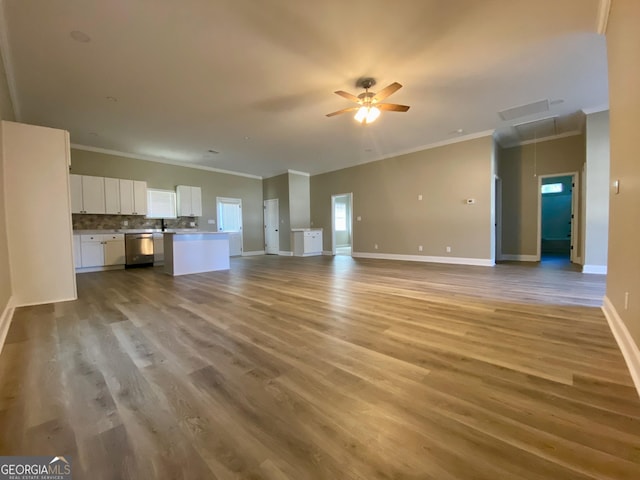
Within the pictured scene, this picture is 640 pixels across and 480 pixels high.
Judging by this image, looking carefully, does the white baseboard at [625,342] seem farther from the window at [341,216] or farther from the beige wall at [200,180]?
the window at [341,216]

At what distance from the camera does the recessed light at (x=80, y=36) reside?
102 inches

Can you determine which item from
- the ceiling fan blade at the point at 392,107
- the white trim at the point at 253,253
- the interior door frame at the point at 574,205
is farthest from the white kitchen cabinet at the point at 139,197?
the interior door frame at the point at 574,205

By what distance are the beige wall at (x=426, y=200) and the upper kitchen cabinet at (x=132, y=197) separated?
5.31 m

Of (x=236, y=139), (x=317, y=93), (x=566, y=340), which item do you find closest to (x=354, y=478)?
(x=566, y=340)

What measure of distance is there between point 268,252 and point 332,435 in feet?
28.9

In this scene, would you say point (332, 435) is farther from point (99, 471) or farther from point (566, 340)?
point (566, 340)

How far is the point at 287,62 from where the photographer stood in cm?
310

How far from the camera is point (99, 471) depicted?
3.11 ft

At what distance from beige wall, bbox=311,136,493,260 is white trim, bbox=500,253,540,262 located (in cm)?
148

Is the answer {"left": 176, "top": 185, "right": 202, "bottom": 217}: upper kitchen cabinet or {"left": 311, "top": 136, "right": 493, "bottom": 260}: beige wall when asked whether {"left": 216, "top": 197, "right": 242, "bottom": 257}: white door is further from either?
{"left": 311, "top": 136, "right": 493, "bottom": 260}: beige wall

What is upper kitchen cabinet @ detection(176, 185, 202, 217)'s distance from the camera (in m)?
7.39

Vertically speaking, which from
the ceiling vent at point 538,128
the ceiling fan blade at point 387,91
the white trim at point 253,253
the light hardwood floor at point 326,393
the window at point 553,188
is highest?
the ceiling vent at point 538,128

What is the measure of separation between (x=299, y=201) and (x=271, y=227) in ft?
4.80
